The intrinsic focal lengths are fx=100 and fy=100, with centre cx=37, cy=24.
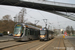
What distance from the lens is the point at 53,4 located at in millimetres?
28266

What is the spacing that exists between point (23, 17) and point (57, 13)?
12886 mm

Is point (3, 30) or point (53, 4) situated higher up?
point (53, 4)

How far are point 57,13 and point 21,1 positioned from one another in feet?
43.0

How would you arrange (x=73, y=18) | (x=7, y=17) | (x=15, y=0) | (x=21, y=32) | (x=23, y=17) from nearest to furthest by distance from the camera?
(x=21, y=32) → (x=15, y=0) → (x=73, y=18) → (x=23, y=17) → (x=7, y=17)

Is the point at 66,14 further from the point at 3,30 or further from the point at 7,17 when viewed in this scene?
the point at 3,30

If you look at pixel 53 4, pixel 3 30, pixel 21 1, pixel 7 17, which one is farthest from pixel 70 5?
pixel 3 30

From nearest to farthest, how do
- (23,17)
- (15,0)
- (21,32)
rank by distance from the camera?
(21,32)
(15,0)
(23,17)

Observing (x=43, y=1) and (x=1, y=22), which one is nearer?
(x=43, y=1)

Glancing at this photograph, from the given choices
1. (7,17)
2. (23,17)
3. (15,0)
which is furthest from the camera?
(7,17)

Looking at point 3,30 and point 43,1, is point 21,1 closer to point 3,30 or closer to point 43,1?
point 43,1

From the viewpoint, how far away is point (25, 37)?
19.6 meters

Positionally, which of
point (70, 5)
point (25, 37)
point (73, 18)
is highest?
point (70, 5)

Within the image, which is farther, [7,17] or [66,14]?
[7,17]

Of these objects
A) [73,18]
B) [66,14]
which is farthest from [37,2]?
[73,18]
